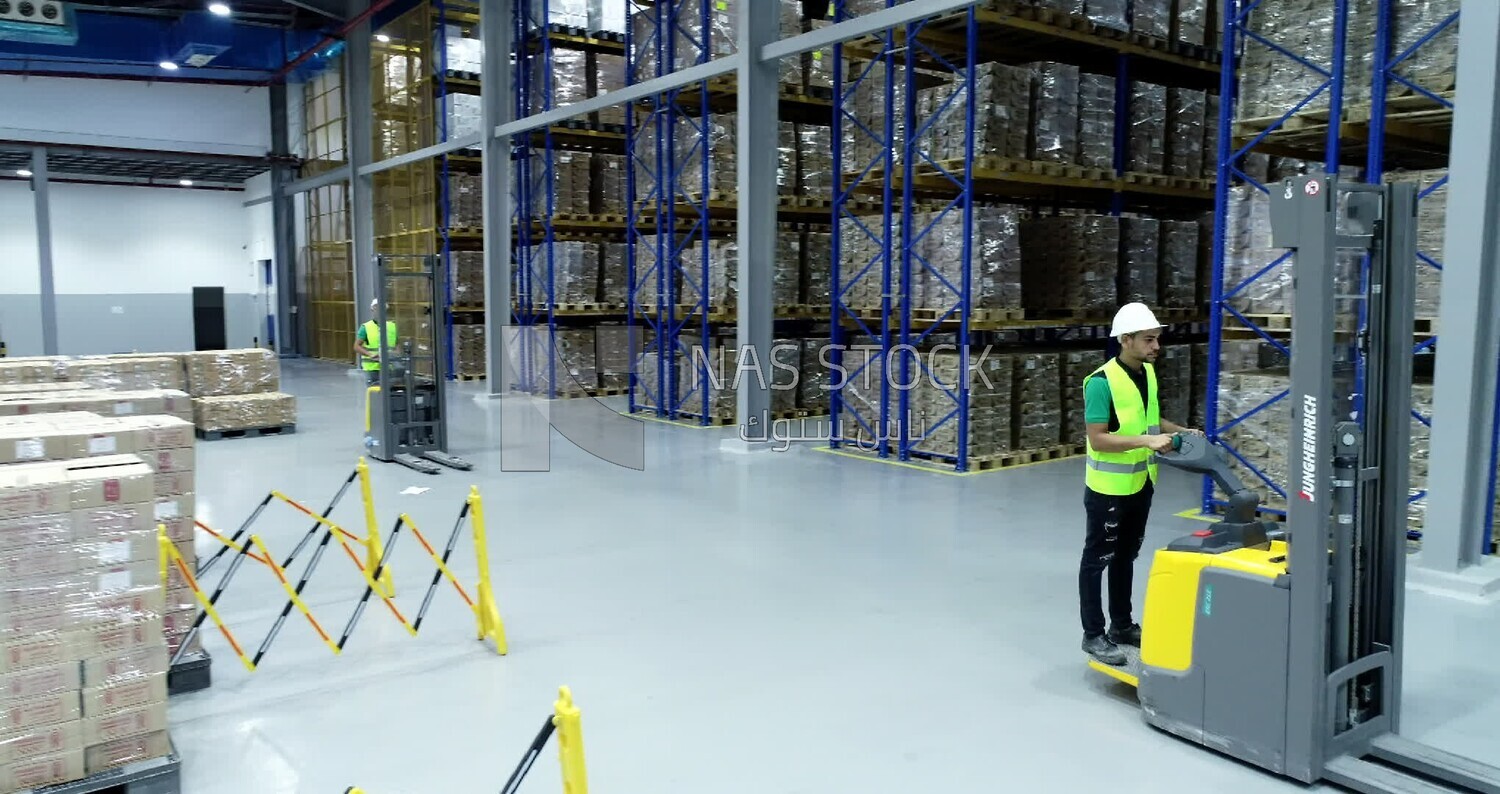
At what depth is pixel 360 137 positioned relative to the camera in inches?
856

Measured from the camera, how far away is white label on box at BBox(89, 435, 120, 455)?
4488mm

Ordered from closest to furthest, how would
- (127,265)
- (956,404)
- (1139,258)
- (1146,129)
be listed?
(956,404) < (1146,129) < (1139,258) < (127,265)

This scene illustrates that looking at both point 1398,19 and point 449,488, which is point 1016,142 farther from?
point 449,488

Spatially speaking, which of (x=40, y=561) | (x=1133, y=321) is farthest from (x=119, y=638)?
(x=1133, y=321)

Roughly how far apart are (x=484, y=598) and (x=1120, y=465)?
10.2 feet

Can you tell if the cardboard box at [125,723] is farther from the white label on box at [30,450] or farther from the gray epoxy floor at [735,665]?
the white label on box at [30,450]

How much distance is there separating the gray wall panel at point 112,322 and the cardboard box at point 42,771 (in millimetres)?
27449

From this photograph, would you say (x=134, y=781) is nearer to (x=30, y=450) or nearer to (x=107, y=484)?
(x=107, y=484)

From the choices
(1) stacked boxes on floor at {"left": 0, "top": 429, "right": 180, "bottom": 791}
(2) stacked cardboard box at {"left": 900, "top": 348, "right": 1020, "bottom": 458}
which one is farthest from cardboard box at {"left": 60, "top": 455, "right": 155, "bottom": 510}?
(2) stacked cardboard box at {"left": 900, "top": 348, "right": 1020, "bottom": 458}

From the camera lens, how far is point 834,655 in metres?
5.12

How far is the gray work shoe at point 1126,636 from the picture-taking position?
4805 millimetres

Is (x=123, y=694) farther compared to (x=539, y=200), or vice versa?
(x=539, y=200)

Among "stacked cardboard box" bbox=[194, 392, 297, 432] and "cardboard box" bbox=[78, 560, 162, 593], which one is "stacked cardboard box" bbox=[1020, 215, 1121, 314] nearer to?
"cardboard box" bbox=[78, 560, 162, 593]

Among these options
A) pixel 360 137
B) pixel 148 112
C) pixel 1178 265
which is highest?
pixel 148 112
